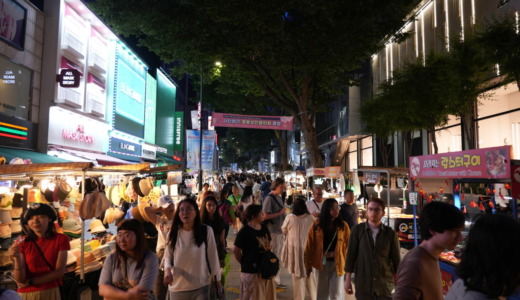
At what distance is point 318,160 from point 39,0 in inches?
499

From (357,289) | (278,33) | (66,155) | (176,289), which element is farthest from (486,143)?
(66,155)

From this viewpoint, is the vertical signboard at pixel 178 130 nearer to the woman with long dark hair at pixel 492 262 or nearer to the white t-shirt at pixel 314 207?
the white t-shirt at pixel 314 207

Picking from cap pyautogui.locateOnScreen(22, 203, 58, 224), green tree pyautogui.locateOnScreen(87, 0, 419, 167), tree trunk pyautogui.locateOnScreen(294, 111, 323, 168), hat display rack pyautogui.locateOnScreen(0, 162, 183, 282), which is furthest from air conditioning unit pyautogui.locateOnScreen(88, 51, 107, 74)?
cap pyautogui.locateOnScreen(22, 203, 58, 224)

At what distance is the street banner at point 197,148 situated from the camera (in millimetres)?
20000

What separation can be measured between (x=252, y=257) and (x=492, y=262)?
3221 mm

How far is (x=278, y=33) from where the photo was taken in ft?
46.1

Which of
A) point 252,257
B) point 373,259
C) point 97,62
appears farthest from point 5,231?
point 97,62

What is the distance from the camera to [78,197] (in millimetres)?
8117

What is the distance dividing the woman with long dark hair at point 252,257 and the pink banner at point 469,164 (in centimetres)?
296

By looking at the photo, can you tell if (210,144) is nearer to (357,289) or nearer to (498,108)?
(498,108)

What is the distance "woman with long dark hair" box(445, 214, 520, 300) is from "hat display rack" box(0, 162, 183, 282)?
4661 mm

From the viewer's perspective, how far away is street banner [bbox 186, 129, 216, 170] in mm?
20000

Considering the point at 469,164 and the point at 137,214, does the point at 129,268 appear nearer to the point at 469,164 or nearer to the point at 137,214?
the point at 137,214

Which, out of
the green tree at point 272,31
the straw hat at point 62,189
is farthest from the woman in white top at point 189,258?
the green tree at point 272,31
